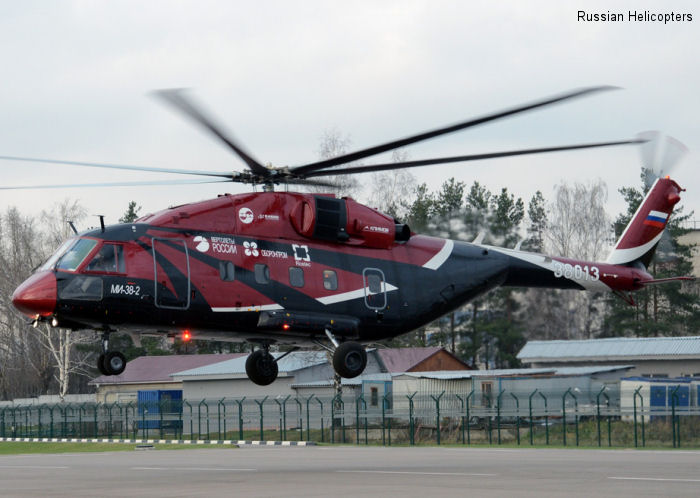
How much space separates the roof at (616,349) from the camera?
2343 inches

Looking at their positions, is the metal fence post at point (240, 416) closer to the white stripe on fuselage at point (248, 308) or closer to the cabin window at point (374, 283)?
the cabin window at point (374, 283)

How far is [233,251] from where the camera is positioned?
69.2 feet

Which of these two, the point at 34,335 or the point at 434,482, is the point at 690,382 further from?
the point at 34,335

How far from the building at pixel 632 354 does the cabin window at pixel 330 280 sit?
136 ft

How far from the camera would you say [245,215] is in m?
21.4

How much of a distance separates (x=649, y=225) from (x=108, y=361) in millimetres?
15243

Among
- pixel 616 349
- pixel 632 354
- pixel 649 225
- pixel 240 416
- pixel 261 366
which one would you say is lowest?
pixel 240 416

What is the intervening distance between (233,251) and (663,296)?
193ft

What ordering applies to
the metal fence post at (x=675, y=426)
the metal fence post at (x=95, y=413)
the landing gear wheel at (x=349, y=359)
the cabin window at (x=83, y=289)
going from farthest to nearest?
the metal fence post at (x=95, y=413) < the metal fence post at (x=675, y=426) < the landing gear wheel at (x=349, y=359) < the cabin window at (x=83, y=289)

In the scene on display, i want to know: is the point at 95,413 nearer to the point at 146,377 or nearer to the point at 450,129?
the point at 146,377

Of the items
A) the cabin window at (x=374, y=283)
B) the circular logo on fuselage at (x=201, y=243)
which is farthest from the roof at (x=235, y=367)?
the circular logo on fuselage at (x=201, y=243)

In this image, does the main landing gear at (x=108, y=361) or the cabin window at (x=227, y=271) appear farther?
the cabin window at (x=227, y=271)

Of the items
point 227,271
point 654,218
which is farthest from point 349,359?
point 654,218

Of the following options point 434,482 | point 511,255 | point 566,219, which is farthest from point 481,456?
point 566,219
